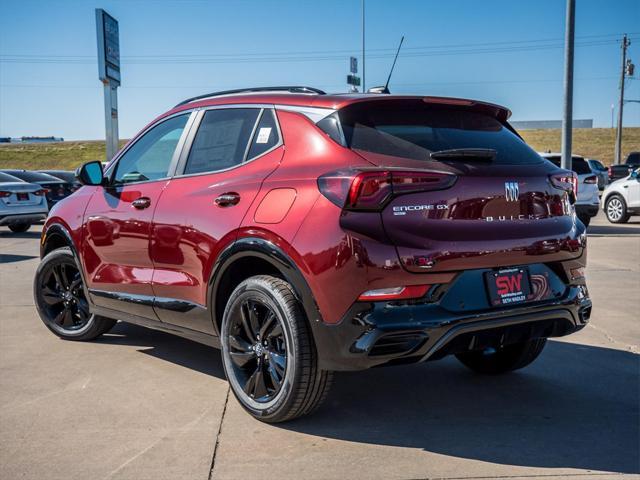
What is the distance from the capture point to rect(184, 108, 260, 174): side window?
4172 mm

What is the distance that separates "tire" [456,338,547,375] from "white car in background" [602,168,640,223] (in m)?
14.2

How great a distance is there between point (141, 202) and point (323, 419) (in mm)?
1859

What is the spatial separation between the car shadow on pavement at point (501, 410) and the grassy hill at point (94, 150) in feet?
206

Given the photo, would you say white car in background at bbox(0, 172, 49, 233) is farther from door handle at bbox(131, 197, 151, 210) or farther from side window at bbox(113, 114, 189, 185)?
door handle at bbox(131, 197, 151, 210)

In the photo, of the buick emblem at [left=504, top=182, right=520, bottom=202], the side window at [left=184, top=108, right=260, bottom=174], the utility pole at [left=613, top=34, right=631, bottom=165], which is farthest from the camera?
the utility pole at [left=613, top=34, right=631, bottom=165]

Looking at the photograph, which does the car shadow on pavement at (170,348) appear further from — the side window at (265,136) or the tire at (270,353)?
the side window at (265,136)

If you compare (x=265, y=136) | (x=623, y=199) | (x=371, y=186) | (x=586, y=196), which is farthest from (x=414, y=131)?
(x=623, y=199)

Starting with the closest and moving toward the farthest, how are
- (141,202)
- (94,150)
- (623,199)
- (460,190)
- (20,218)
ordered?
1. (460,190)
2. (141,202)
3. (20,218)
4. (623,199)
5. (94,150)

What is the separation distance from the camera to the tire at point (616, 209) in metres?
17.8

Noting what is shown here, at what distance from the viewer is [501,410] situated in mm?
4074

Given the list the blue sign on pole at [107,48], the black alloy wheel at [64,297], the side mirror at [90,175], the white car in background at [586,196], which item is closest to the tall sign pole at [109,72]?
the blue sign on pole at [107,48]

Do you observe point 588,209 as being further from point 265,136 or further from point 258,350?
point 258,350

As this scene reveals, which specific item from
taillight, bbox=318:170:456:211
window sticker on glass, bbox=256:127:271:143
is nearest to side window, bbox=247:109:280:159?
window sticker on glass, bbox=256:127:271:143

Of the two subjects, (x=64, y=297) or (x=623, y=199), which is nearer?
(x=64, y=297)
